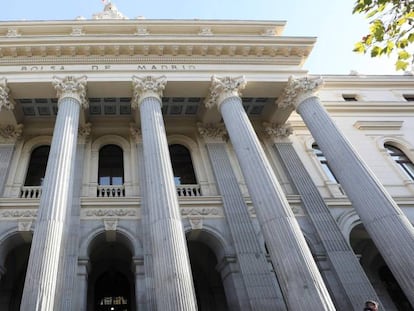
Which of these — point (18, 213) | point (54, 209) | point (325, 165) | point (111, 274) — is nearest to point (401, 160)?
point (325, 165)

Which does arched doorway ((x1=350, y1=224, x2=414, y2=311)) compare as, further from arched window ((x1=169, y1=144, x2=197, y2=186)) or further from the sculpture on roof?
the sculpture on roof

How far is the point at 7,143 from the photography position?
14.8 meters

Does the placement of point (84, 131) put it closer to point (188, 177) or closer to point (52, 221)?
point (188, 177)

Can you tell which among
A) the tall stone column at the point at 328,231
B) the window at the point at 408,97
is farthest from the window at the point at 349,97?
the tall stone column at the point at 328,231

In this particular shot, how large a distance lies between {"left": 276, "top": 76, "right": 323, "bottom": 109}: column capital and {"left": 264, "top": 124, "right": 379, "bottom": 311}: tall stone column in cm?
228

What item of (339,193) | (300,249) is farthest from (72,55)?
(339,193)

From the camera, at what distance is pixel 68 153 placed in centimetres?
1100

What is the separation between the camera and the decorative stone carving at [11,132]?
48.9 ft

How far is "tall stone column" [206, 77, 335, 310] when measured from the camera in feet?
25.9

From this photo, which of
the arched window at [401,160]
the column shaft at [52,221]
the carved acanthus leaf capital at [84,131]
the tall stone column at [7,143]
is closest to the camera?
the column shaft at [52,221]

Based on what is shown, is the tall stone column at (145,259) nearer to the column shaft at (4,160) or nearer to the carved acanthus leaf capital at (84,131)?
the carved acanthus leaf capital at (84,131)

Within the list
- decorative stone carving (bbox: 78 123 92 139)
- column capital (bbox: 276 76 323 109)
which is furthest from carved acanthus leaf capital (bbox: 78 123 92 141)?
column capital (bbox: 276 76 323 109)

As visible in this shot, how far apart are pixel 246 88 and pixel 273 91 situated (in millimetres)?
1323

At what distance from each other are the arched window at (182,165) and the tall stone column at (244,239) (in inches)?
49.7
